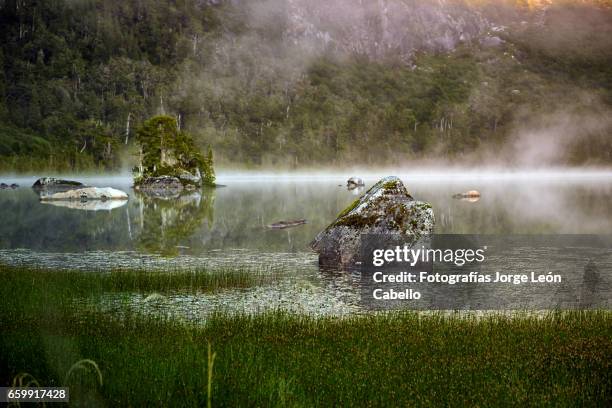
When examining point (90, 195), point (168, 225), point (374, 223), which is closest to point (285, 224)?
point (168, 225)

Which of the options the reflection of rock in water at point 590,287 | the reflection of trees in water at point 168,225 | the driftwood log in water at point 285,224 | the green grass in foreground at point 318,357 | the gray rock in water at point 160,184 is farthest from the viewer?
the gray rock in water at point 160,184

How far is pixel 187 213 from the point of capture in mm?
47125

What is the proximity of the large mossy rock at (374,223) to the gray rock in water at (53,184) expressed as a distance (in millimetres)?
90808

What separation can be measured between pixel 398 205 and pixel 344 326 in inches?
446

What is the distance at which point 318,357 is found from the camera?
11.1m

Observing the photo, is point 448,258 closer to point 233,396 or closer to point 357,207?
point 357,207

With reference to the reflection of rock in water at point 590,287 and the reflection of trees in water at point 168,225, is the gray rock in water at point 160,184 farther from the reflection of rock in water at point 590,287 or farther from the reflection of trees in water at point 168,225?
the reflection of rock in water at point 590,287

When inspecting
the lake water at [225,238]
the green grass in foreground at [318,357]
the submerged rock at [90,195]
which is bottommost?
the green grass in foreground at [318,357]

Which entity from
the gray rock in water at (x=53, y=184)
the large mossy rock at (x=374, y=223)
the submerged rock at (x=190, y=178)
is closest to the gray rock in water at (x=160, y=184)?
the submerged rock at (x=190, y=178)

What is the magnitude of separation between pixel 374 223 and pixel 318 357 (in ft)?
43.2

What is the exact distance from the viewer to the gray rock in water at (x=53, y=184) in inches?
4112

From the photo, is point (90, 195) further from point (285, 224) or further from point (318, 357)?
point (318, 357)

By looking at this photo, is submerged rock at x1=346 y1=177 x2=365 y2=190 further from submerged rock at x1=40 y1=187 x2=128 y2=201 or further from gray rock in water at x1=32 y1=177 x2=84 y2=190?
gray rock in water at x1=32 y1=177 x2=84 y2=190

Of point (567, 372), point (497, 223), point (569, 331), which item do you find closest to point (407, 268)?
point (569, 331)
